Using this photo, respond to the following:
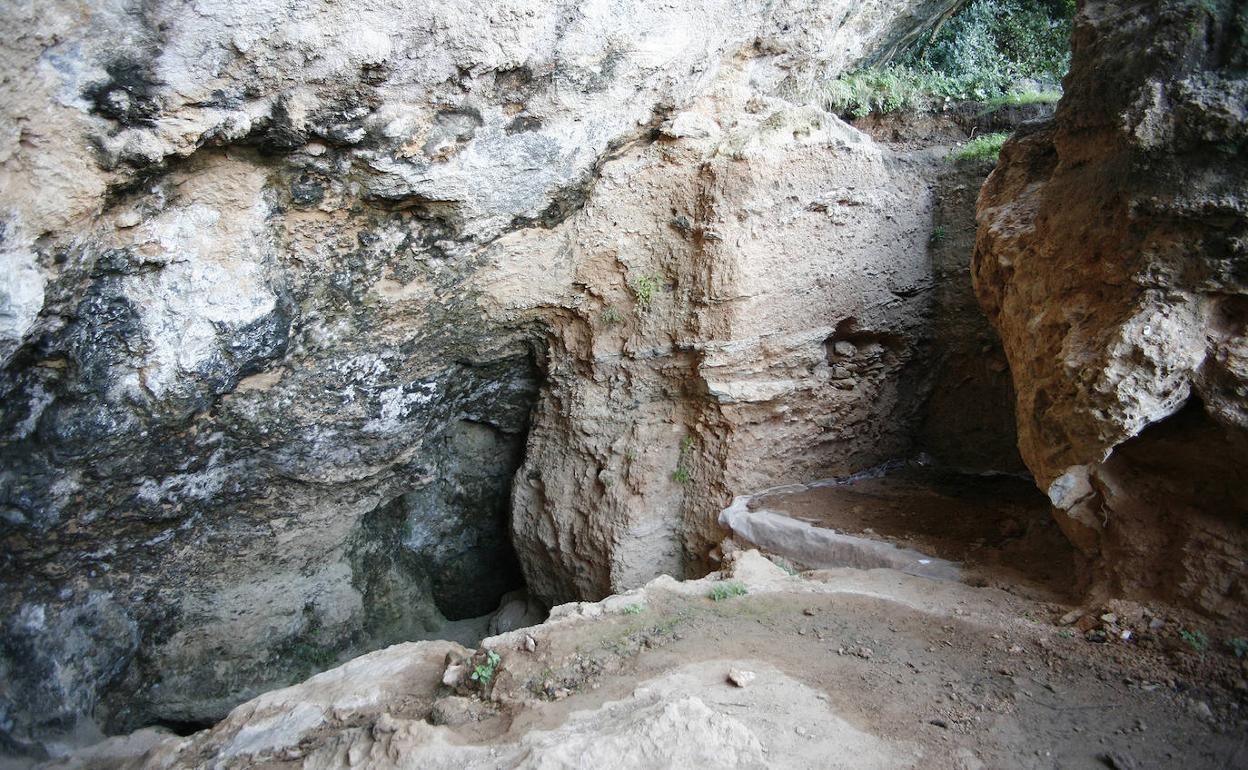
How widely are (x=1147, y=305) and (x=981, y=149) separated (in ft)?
10.7

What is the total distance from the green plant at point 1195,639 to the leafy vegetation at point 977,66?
15.6 feet

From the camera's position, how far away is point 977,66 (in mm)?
Result: 7680

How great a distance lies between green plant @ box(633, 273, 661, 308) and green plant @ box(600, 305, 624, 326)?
257mm

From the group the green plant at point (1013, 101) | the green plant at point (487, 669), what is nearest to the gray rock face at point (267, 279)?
the green plant at point (1013, 101)

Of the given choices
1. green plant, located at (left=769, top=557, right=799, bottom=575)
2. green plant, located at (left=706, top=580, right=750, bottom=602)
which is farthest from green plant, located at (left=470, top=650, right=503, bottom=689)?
green plant, located at (left=769, top=557, right=799, bottom=575)

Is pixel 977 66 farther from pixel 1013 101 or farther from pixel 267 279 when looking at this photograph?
pixel 267 279

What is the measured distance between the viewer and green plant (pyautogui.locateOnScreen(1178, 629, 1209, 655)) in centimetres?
357

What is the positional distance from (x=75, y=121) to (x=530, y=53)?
8.07 ft

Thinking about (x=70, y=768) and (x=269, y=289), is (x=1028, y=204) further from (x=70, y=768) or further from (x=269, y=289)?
(x=70, y=768)

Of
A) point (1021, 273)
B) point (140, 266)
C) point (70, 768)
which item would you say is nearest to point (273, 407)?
point (140, 266)

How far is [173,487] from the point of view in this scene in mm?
5652

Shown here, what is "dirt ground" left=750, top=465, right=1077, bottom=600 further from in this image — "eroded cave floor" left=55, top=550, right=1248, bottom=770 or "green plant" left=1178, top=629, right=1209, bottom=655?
"green plant" left=1178, top=629, right=1209, bottom=655

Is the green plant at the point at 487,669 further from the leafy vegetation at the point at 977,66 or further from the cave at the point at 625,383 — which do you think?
the leafy vegetation at the point at 977,66

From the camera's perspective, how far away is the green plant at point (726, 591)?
15.3 feet
